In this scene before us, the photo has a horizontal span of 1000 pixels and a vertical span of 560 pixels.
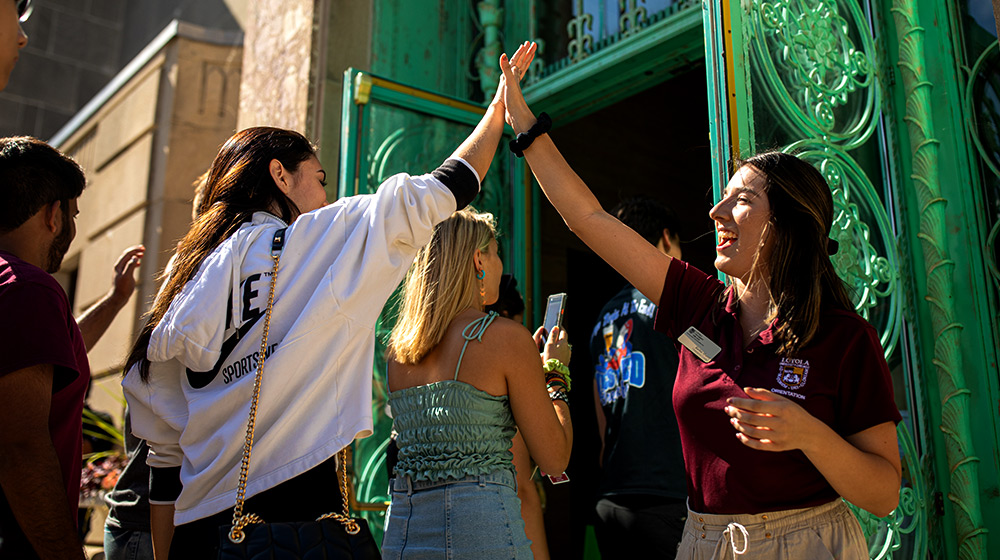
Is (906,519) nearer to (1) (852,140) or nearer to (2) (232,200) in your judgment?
(1) (852,140)

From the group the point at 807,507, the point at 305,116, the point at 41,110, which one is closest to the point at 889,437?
the point at 807,507

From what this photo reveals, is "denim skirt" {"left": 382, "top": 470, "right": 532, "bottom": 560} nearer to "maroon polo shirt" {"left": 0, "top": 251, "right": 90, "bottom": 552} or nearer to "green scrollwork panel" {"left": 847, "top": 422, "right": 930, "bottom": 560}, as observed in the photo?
"maroon polo shirt" {"left": 0, "top": 251, "right": 90, "bottom": 552}

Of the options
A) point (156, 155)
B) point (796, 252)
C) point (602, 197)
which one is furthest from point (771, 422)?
point (156, 155)

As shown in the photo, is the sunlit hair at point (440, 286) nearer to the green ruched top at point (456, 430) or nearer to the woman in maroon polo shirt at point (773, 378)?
the green ruched top at point (456, 430)

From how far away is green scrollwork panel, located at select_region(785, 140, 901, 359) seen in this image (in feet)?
10.4

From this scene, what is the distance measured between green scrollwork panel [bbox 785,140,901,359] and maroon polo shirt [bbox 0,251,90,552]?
2.49 meters

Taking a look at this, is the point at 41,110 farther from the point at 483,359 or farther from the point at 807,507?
the point at 807,507

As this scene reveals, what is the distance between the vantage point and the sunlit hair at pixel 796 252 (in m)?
2.04

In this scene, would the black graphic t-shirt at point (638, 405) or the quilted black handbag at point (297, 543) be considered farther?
the black graphic t-shirt at point (638, 405)

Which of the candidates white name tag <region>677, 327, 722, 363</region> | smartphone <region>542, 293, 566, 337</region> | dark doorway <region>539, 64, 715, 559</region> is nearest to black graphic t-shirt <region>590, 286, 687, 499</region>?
smartphone <region>542, 293, 566, 337</region>

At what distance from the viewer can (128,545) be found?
259cm

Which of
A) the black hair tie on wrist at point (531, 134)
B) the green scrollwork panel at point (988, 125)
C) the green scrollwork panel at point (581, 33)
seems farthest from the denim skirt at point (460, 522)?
the green scrollwork panel at point (581, 33)

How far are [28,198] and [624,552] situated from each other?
2.50 meters

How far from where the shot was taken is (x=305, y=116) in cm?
512
